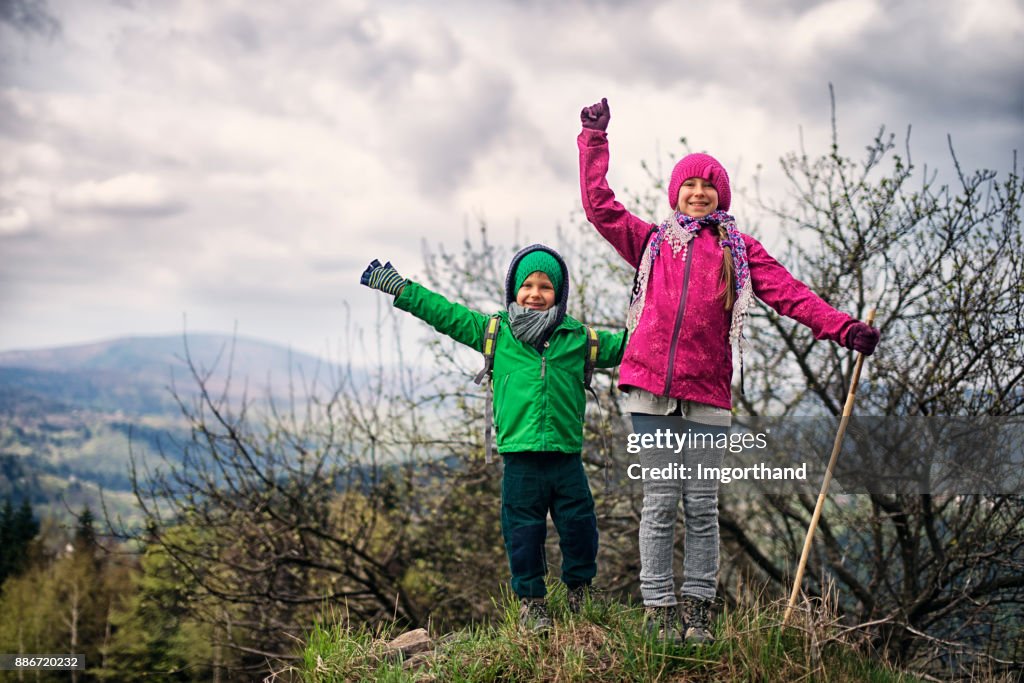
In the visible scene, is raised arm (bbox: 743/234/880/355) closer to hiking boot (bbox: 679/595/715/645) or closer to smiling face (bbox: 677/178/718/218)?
smiling face (bbox: 677/178/718/218)

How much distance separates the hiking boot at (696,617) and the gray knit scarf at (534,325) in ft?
3.89

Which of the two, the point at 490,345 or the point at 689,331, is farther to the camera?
the point at 490,345

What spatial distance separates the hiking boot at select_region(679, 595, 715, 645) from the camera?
318 cm

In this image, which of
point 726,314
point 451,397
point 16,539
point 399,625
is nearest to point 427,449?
point 451,397

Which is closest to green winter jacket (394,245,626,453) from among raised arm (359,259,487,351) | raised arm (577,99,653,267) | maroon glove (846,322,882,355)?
raised arm (359,259,487,351)

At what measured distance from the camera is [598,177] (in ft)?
11.2

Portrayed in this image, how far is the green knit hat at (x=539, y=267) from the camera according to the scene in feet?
11.6

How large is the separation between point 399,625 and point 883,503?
4.61 metres

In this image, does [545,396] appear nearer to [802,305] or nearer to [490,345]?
[490,345]

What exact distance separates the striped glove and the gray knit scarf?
0.52 metres

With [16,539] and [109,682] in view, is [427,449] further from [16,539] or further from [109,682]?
[16,539]

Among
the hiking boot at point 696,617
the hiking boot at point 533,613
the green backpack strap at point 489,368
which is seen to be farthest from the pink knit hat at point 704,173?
the hiking boot at point 533,613

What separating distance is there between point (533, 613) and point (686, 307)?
4.61 feet

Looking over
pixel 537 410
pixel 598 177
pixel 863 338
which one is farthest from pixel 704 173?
pixel 537 410
